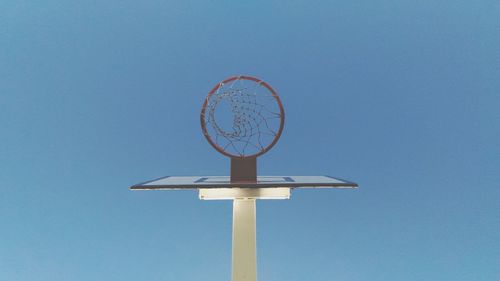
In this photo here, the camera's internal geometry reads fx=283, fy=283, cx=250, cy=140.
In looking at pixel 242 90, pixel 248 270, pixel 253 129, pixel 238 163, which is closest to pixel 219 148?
pixel 238 163

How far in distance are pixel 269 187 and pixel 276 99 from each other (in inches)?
24.5

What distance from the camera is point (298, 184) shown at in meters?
1.59

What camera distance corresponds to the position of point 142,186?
147 centimetres

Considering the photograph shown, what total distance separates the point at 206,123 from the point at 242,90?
0.34m

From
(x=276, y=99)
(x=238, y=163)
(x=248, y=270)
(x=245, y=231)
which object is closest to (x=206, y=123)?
(x=238, y=163)

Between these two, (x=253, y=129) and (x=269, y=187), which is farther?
(x=253, y=129)

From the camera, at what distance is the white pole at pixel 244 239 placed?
1752mm

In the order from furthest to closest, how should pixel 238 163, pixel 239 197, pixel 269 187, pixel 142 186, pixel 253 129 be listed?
pixel 253 129 → pixel 238 163 → pixel 239 197 → pixel 269 187 → pixel 142 186

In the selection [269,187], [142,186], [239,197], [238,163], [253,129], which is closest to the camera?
[142,186]

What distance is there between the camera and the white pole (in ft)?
5.75

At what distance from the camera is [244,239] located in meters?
1.77

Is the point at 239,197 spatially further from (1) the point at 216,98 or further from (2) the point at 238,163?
(1) the point at 216,98

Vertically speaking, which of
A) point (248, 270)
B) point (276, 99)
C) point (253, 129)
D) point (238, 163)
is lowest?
point (248, 270)

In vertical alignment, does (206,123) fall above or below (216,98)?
below
